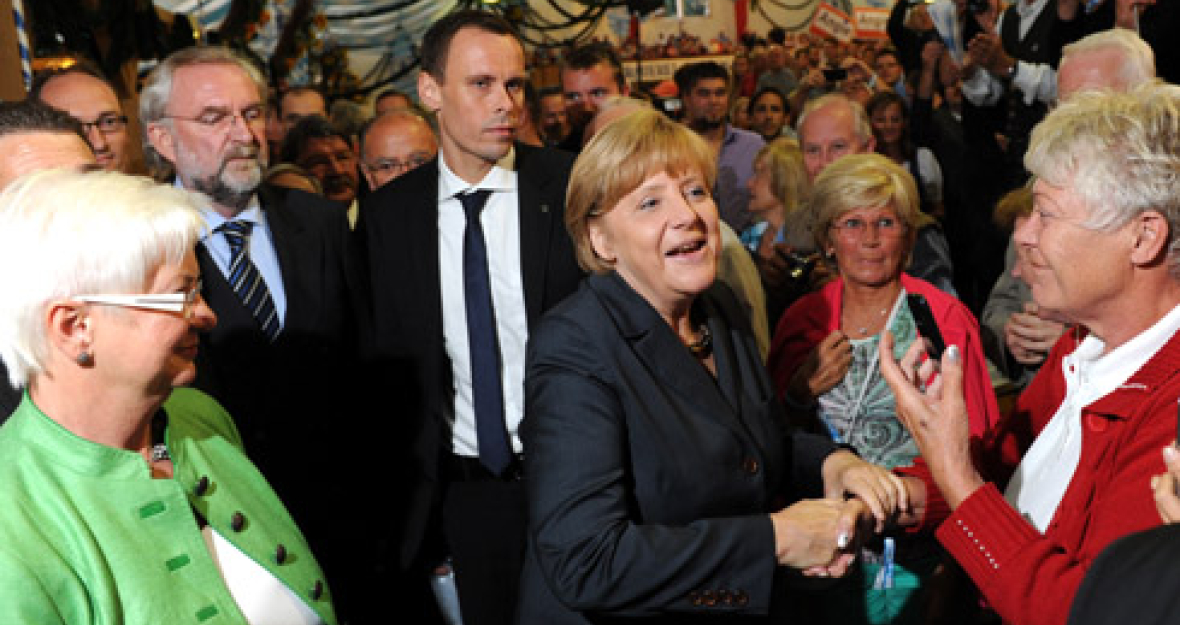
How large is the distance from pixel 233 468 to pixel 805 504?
1.00 metres

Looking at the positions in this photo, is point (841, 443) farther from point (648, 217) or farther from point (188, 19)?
point (188, 19)

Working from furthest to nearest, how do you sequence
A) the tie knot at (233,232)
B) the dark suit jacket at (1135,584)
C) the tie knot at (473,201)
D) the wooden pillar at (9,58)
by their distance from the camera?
the wooden pillar at (9,58), the tie knot at (473,201), the tie knot at (233,232), the dark suit jacket at (1135,584)

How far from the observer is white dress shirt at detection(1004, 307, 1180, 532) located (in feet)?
6.66

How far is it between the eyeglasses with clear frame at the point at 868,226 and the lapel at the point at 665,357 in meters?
1.33

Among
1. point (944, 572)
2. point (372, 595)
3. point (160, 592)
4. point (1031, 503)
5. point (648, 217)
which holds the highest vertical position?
point (648, 217)

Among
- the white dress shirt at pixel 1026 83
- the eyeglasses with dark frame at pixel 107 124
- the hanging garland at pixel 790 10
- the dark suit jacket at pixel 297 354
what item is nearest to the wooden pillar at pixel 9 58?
the eyeglasses with dark frame at pixel 107 124

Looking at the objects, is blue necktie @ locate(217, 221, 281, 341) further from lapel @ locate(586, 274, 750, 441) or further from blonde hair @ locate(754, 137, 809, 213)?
blonde hair @ locate(754, 137, 809, 213)

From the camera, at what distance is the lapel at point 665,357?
220 cm

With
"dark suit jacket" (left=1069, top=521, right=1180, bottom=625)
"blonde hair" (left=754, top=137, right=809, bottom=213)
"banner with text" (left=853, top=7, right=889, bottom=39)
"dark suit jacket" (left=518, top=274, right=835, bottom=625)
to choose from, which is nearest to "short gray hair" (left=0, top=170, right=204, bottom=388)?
"dark suit jacket" (left=518, top=274, right=835, bottom=625)

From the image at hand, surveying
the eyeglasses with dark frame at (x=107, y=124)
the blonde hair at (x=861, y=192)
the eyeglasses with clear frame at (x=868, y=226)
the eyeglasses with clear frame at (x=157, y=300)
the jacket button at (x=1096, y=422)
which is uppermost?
the eyeglasses with dark frame at (x=107, y=124)

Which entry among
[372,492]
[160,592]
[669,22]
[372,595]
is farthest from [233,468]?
[669,22]

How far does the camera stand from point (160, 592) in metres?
1.76

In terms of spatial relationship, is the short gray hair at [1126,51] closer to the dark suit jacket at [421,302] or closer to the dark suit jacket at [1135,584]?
the dark suit jacket at [421,302]

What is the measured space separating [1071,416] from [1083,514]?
0.26 m
